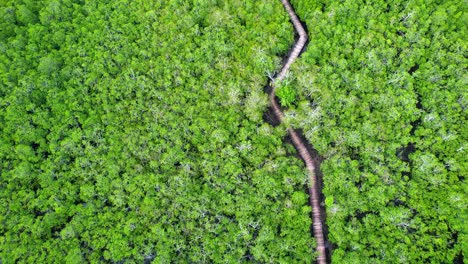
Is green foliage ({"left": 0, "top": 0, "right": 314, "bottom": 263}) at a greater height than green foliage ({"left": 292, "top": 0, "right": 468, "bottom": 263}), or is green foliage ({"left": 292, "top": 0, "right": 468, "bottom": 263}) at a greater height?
green foliage ({"left": 292, "top": 0, "right": 468, "bottom": 263})

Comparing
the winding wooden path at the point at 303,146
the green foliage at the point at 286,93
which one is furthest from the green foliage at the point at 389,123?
the winding wooden path at the point at 303,146

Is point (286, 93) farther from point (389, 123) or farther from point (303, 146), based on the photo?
point (389, 123)

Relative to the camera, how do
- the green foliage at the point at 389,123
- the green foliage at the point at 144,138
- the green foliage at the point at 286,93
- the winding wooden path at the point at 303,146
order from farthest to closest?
the green foliage at the point at 286,93 → the winding wooden path at the point at 303,146 → the green foliage at the point at 144,138 → the green foliage at the point at 389,123

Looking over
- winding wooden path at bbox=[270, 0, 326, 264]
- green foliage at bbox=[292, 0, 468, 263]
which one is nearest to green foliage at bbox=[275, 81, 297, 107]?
green foliage at bbox=[292, 0, 468, 263]

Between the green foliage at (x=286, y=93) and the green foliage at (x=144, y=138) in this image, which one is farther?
the green foliage at (x=286, y=93)

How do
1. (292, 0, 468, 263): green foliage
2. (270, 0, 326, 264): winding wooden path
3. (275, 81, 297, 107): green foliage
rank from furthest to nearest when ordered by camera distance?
1. (275, 81, 297, 107): green foliage
2. (270, 0, 326, 264): winding wooden path
3. (292, 0, 468, 263): green foliage

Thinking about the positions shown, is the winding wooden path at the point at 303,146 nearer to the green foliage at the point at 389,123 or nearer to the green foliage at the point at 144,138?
the green foliage at the point at 389,123

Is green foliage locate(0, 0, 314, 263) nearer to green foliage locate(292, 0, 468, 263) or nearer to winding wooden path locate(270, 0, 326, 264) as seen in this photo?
winding wooden path locate(270, 0, 326, 264)

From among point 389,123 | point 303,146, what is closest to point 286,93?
point 303,146

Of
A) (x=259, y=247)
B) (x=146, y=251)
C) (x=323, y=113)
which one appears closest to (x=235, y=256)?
(x=259, y=247)
